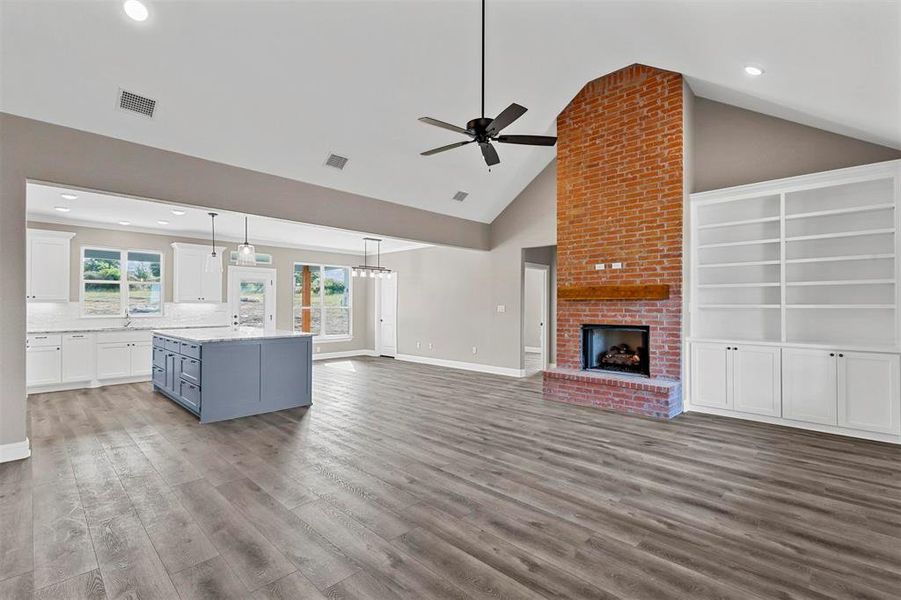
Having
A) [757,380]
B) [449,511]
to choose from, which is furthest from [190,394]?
[757,380]

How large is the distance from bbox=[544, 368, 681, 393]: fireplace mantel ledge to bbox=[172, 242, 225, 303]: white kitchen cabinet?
6498 millimetres

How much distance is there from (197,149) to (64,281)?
4.42m

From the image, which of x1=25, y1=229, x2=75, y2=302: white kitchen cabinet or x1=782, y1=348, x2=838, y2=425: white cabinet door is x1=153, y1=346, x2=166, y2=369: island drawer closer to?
x1=25, y1=229, x2=75, y2=302: white kitchen cabinet

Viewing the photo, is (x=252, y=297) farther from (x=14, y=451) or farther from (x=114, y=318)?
(x=14, y=451)

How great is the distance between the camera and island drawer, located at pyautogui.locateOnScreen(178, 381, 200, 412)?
16.5 feet

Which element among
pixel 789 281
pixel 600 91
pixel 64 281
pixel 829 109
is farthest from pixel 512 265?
pixel 64 281

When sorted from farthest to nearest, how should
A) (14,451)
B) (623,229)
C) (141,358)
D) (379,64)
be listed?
1. (141,358)
2. (623,229)
3. (379,64)
4. (14,451)

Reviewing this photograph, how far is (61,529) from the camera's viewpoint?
2.56 meters

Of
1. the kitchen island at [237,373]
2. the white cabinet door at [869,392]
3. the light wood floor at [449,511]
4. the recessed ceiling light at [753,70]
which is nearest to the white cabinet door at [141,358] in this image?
the kitchen island at [237,373]

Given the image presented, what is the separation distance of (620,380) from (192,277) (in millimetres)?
7657

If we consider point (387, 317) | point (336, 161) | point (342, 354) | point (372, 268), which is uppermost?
point (336, 161)

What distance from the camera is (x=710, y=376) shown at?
5.16m

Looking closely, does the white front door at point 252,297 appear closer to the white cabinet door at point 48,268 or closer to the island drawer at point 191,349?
the white cabinet door at point 48,268

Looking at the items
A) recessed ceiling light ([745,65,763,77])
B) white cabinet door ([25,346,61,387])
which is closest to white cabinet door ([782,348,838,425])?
recessed ceiling light ([745,65,763,77])
